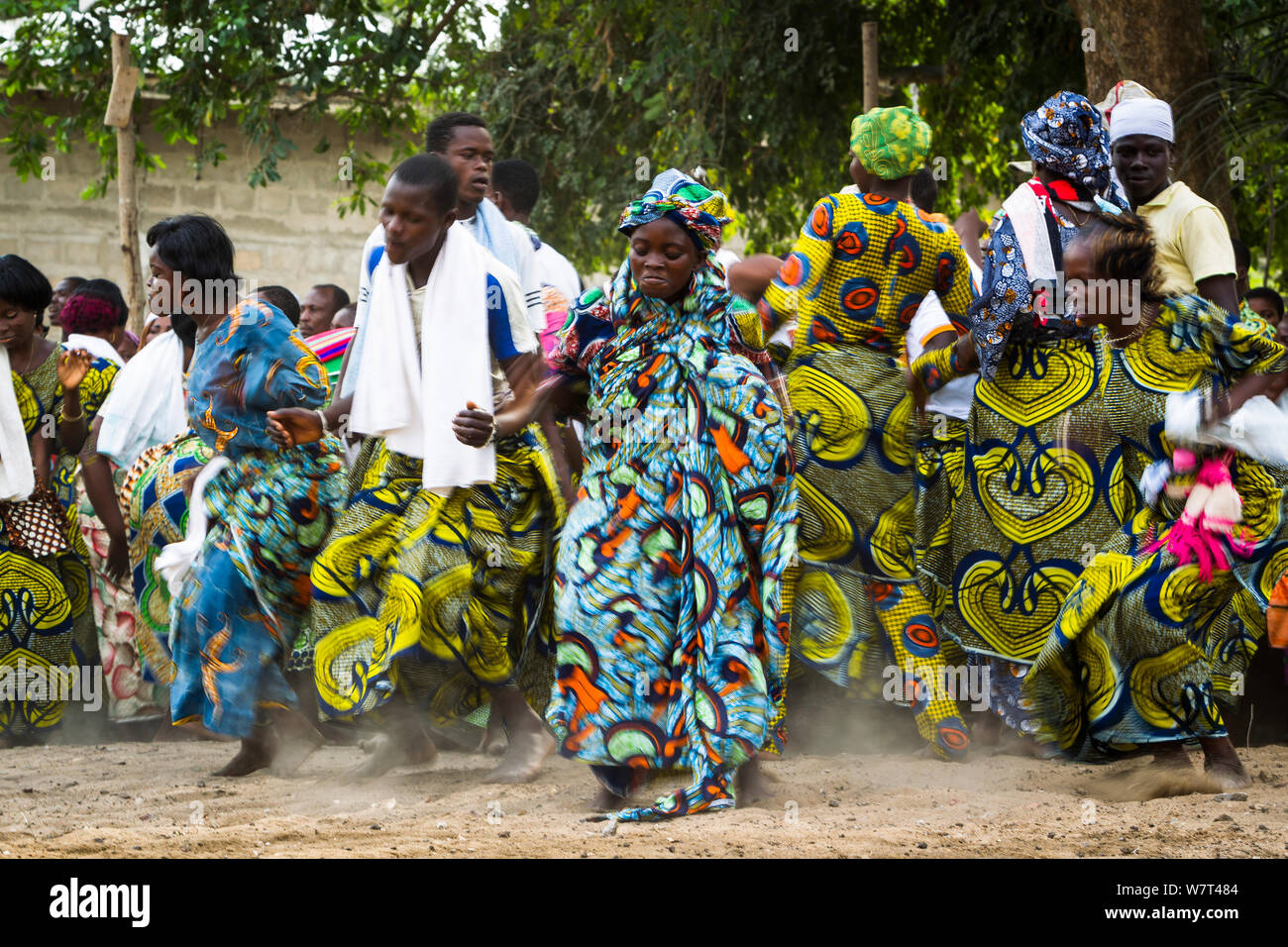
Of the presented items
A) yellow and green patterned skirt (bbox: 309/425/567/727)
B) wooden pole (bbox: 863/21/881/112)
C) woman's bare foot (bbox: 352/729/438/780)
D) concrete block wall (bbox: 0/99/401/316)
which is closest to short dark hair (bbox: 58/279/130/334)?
yellow and green patterned skirt (bbox: 309/425/567/727)

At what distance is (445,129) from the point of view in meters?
6.33

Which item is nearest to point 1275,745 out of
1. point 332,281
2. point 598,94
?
point 598,94

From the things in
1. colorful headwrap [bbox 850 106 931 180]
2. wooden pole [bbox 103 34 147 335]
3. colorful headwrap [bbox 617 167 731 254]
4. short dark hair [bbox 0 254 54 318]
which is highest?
wooden pole [bbox 103 34 147 335]

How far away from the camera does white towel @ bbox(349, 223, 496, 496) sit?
5207mm

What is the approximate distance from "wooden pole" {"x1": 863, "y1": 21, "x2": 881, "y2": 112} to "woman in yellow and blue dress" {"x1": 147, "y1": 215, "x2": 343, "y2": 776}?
4.55 m

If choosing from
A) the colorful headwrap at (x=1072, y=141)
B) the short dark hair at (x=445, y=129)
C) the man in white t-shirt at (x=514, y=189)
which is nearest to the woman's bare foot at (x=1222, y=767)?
the colorful headwrap at (x=1072, y=141)

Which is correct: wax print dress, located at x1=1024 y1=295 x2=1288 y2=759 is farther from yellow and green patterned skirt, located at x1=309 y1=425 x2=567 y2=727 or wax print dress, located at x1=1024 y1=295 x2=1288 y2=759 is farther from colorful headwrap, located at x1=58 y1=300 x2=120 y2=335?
colorful headwrap, located at x1=58 y1=300 x2=120 y2=335

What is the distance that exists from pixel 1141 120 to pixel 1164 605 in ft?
6.28

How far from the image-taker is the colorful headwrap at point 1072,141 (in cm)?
546

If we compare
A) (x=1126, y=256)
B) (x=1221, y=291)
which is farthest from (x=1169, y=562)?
(x=1221, y=291)

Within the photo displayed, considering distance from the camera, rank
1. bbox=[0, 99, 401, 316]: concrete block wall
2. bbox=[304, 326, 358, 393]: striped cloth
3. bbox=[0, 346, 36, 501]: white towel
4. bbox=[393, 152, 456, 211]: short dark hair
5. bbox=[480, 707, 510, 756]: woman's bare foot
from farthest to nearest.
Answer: bbox=[0, 99, 401, 316]: concrete block wall
bbox=[304, 326, 358, 393]: striped cloth
bbox=[0, 346, 36, 501]: white towel
bbox=[480, 707, 510, 756]: woman's bare foot
bbox=[393, 152, 456, 211]: short dark hair

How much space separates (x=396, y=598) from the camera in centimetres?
522

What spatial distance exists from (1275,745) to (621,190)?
8317 millimetres

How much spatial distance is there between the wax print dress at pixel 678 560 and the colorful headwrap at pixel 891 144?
1.28 metres
